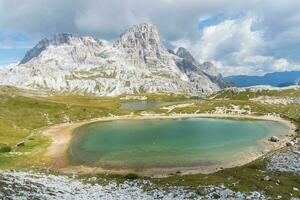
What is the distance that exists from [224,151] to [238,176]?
34781 millimetres

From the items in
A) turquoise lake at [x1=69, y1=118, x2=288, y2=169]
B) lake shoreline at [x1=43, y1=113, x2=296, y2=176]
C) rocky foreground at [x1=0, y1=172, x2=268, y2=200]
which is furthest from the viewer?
turquoise lake at [x1=69, y1=118, x2=288, y2=169]

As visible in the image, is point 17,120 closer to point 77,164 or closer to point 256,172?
point 77,164

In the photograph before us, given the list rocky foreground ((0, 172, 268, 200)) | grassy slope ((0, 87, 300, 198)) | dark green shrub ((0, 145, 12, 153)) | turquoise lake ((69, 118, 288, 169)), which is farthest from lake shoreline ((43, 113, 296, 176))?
rocky foreground ((0, 172, 268, 200))

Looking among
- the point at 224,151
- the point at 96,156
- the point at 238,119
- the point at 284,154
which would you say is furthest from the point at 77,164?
the point at 238,119

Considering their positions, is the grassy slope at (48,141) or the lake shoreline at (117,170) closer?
the grassy slope at (48,141)

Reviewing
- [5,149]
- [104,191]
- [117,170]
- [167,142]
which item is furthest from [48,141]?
[104,191]

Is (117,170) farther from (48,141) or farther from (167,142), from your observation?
(48,141)

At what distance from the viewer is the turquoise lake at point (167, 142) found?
8806 cm

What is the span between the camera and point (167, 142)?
113m

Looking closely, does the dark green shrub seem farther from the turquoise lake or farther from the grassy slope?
the turquoise lake

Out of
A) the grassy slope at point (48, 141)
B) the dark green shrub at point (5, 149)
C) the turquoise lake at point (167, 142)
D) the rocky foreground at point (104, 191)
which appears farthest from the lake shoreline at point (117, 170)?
the rocky foreground at point (104, 191)

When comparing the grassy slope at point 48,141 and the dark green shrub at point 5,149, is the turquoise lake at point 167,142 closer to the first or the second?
the grassy slope at point 48,141

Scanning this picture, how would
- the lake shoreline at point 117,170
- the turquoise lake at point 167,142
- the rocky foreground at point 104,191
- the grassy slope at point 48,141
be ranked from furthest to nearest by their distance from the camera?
1. the turquoise lake at point 167,142
2. the lake shoreline at point 117,170
3. the grassy slope at point 48,141
4. the rocky foreground at point 104,191

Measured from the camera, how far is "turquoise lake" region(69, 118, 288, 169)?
88062 mm
